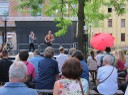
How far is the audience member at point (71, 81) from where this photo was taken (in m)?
5.80

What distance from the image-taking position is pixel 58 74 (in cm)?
1010

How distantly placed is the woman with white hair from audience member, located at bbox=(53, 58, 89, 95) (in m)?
2.98

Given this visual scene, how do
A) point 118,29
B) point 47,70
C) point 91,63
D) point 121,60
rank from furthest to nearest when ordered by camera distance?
point 118,29
point 91,63
point 121,60
point 47,70

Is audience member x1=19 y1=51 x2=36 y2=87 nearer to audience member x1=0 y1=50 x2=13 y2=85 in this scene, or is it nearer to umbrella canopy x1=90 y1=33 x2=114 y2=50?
audience member x1=0 y1=50 x2=13 y2=85

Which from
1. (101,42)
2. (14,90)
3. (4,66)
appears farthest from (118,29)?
(14,90)

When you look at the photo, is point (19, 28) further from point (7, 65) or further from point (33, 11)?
point (7, 65)

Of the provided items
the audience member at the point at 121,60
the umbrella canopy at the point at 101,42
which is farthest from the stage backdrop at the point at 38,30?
the audience member at the point at 121,60

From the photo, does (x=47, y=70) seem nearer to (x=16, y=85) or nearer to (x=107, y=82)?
(x=107, y=82)

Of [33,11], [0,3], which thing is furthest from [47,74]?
[0,3]

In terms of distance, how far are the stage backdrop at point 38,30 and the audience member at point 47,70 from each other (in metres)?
32.0

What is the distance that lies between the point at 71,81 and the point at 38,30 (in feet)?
124

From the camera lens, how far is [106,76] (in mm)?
8891

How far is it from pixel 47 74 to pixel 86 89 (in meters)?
3.99

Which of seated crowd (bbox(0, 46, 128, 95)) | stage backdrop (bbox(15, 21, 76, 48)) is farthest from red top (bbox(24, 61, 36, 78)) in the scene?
stage backdrop (bbox(15, 21, 76, 48))
